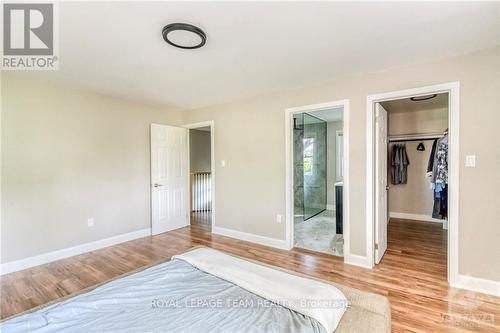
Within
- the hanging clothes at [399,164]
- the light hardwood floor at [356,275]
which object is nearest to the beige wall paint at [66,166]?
the light hardwood floor at [356,275]

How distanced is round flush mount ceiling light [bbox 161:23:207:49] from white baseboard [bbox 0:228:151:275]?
317 cm

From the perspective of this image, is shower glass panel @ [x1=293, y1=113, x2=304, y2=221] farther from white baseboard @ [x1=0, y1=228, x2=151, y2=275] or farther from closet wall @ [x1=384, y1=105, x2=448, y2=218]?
white baseboard @ [x1=0, y1=228, x2=151, y2=275]

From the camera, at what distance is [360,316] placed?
4.23 ft

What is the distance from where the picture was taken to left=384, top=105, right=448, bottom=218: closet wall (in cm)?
501

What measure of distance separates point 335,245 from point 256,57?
2.87m

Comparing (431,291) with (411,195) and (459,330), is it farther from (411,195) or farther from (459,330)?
(411,195)

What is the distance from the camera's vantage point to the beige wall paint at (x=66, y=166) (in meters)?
2.89

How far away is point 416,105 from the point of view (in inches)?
180

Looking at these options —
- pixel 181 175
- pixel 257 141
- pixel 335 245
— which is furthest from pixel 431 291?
pixel 181 175

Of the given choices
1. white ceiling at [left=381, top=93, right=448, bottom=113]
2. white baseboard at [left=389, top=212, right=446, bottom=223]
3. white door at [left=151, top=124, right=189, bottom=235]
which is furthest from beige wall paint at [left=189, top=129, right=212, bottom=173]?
white baseboard at [left=389, top=212, right=446, bottom=223]

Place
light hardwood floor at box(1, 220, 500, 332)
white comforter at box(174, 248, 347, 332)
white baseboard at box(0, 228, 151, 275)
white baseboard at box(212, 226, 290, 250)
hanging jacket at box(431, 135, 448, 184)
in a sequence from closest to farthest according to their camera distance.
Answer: white comforter at box(174, 248, 347, 332)
light hardwood floor at box(1, 220, 500, 332)
white baseboard at box(0, 228, 151, 275)
hanging jacket at box(431, 135, 448, 184)
white baseboard at box(212, 226, 290, 250)

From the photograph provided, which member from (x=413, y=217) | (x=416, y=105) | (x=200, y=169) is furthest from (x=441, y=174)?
(x=200, y=169)

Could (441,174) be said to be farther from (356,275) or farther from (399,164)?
(399,164)

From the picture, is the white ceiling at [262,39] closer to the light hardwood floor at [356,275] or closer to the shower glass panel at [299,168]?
the shower glass panel at [299,168]
